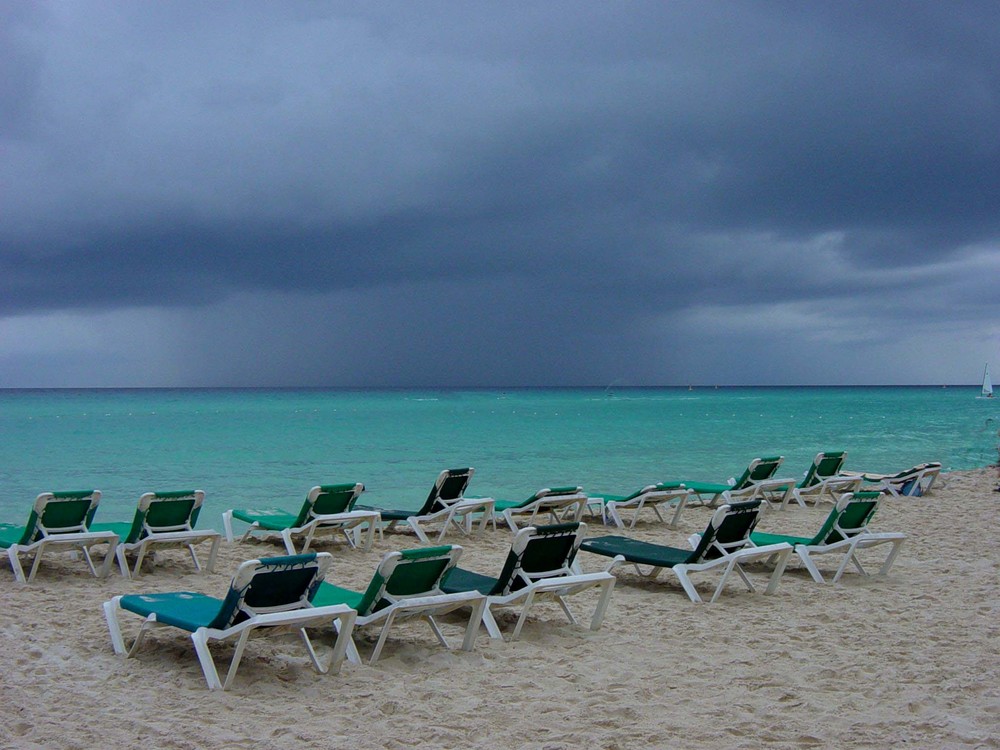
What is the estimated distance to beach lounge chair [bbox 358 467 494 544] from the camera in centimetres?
949

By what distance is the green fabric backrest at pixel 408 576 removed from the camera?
4898 millimetres

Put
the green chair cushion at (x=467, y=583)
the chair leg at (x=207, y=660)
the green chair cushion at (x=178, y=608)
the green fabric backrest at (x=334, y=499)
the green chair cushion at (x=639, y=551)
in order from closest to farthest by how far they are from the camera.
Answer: the chair leg at (x=207, y=660), the green chair cushion at (x=178, y=608), the green chair cushion at (x=467, y=583), the green chair cushion at (x=639, y=551), the green fabric backrest at (x=334, y=499)

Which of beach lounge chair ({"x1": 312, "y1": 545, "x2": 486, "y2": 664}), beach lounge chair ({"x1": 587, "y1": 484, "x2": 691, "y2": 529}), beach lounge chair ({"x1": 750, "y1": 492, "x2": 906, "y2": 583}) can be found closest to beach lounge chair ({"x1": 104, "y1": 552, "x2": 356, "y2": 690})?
beach lounge chair ({"x1": 312, "y1": 545, "x2": 486, "y2": 664})

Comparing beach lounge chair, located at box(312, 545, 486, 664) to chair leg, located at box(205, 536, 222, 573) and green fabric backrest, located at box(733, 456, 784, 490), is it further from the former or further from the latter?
green fabric backrest, located at box(733, 456, 784, 490)

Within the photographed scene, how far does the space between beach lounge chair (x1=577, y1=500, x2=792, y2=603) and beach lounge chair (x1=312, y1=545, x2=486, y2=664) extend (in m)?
1.87

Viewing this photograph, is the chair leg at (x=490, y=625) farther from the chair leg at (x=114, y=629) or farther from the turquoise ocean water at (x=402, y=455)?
the turquoise ocean water at (x=402, y=455)

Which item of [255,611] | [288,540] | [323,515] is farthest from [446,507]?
[255,611]

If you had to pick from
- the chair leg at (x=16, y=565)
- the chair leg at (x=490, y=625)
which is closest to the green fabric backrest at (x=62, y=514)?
the chair leg at (x=16, y=565)

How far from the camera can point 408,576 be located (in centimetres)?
503

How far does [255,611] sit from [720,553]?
12.4 feet

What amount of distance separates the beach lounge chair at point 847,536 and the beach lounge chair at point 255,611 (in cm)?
401

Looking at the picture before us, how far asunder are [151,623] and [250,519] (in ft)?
14.0

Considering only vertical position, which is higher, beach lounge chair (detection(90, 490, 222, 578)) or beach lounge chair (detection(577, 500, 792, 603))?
beach lounge chair (detection(577, 500, 792, 603))

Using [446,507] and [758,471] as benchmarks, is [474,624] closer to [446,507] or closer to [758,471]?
[446,507]
